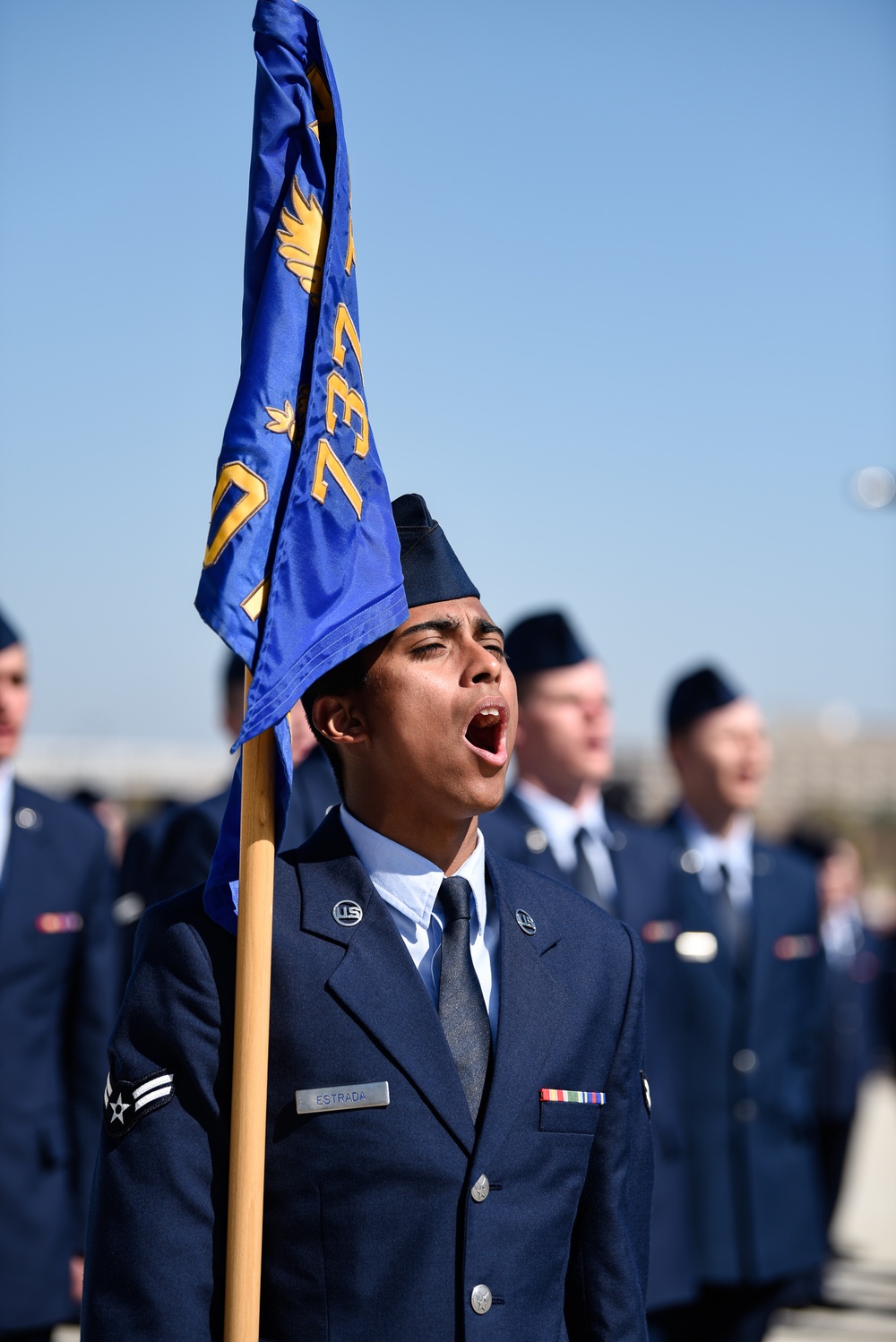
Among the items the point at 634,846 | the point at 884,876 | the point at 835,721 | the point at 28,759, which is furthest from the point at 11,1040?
the point at 835,721

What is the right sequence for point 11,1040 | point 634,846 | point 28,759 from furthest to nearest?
point 28,759
point 634,846
point 11,1040

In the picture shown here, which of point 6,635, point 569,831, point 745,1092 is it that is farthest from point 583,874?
point 6,635

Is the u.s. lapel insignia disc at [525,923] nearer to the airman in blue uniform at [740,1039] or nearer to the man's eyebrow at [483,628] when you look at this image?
the man's eyebrow at [483,628]

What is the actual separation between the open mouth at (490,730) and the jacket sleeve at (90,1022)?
2.57 metres

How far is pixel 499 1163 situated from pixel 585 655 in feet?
11.6

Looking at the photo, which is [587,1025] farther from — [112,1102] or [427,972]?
[112,1102]

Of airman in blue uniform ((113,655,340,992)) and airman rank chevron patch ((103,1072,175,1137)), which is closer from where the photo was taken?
airman rank chevron patch ((103,1072,175,1137))

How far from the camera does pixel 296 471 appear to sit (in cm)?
271

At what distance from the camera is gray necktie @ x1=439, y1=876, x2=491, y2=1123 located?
102 inches

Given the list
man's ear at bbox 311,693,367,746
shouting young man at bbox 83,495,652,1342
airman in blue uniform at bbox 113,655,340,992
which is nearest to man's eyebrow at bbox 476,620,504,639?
shouting young man at bbox 83,495,652,1342

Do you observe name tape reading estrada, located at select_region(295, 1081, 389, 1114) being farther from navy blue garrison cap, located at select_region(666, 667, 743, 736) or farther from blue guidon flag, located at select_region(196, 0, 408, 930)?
navy blue garrison cap, located at select_region(666, 667, 743, 736)

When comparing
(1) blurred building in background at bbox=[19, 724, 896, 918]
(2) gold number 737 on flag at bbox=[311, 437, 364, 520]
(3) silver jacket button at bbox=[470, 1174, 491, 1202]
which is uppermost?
(1) blurred building in background at bbox=[19, 724, 896, 918]

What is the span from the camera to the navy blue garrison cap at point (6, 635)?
16.7 feet

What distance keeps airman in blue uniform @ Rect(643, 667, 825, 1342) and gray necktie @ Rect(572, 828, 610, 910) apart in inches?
15.3
